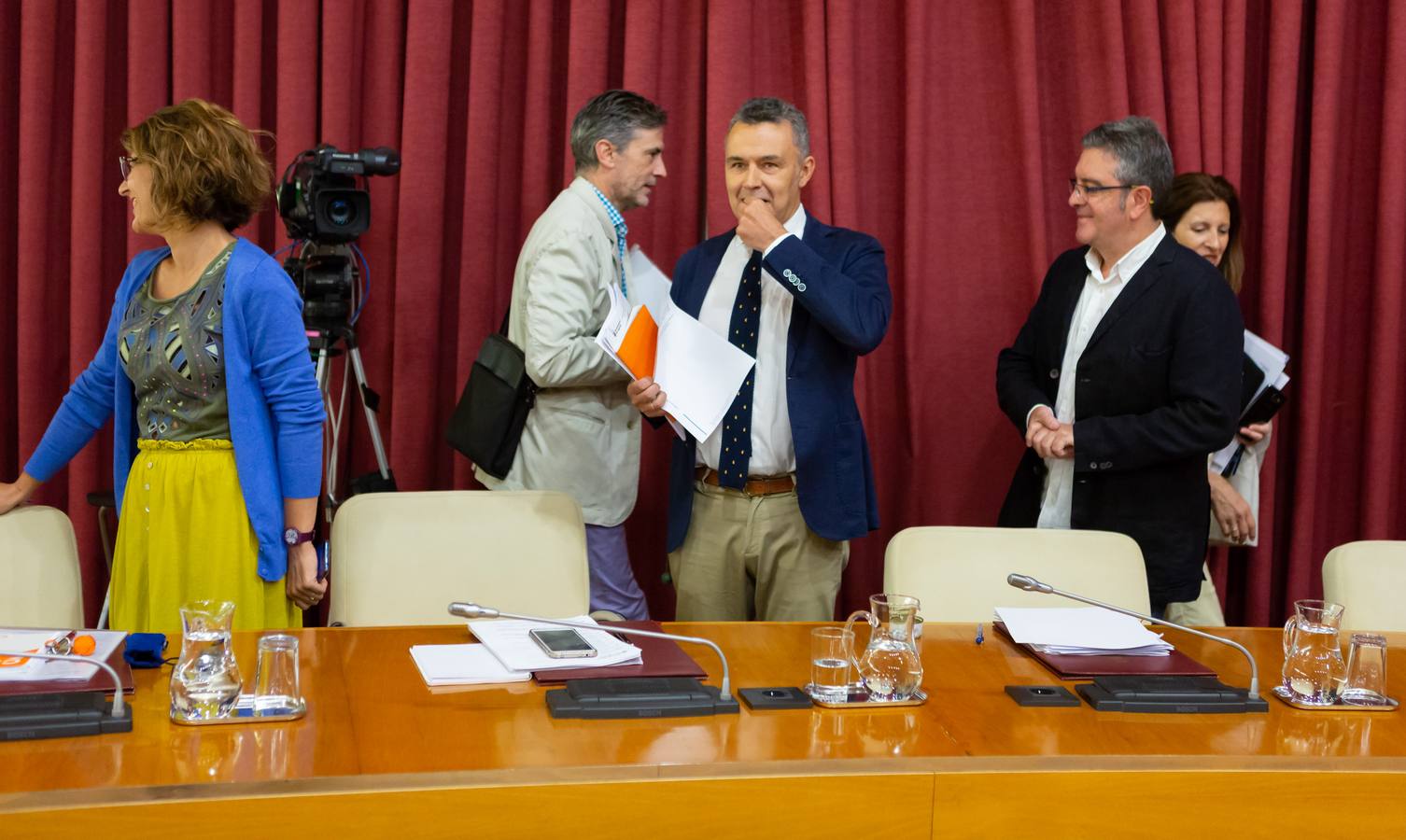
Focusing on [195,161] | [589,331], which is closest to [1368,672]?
[589,331]

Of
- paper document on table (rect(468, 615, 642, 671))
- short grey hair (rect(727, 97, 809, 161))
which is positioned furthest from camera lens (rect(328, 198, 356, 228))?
paper document on table (rect(468, 615, 642, 671))

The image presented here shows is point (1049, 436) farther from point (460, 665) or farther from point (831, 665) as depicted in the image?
point (460, 665)

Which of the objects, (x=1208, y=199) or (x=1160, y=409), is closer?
(x=1160, y=409)

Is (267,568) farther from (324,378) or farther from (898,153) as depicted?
(898,153)

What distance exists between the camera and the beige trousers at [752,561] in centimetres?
292

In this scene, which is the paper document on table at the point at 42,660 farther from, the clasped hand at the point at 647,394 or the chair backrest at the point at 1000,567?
the chair backrest at the point at 1000,567

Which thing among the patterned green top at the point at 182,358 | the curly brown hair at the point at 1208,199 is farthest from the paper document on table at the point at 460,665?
the curly brown hair at the point at 1208,199

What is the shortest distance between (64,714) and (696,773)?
74 centimetres

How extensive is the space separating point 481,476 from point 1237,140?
89.9 inches

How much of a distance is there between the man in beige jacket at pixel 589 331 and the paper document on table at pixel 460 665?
3.45 ft

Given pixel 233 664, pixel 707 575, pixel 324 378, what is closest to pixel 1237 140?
pixel 707 575

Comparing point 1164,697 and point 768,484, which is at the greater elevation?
point 768,484

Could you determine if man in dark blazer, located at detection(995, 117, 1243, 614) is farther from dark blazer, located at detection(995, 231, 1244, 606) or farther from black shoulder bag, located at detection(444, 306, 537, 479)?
black shoulder bag, located at detection(444, 306, 537, 479)

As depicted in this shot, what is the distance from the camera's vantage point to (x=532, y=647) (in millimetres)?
1941
